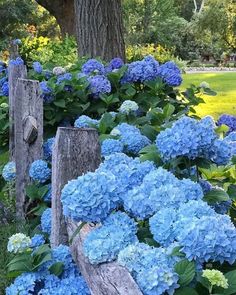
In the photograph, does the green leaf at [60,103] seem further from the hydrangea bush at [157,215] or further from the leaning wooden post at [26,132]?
the hydrangea bush at [157,215]

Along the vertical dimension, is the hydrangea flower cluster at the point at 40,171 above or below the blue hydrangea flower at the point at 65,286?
above

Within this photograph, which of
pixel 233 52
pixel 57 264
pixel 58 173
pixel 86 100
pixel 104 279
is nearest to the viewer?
pixel 104 279

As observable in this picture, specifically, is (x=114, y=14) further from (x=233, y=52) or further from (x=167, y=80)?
(x=233, y=52)

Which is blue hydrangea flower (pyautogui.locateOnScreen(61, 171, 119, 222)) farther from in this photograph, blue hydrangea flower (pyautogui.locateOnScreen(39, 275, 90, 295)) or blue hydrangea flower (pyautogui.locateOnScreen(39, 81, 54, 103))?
blue hydrangea flower (pyautogui.locateOnScreen(39, 81, 54, 103))

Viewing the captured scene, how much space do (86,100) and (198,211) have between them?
111 inches

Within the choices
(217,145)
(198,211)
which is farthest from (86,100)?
(198,211)

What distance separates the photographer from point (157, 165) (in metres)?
2.25

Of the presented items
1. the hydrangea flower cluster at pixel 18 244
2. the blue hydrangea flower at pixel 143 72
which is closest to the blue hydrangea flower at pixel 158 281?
the hydrangea flower cluster at pixel 18 244

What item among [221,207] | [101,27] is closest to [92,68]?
[101,27]

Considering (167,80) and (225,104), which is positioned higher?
(167,80)

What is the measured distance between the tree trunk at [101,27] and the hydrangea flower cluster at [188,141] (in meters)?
4.15

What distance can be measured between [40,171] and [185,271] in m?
1.89

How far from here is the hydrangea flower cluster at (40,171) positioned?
10.9 feet

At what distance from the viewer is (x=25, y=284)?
2.04 m
